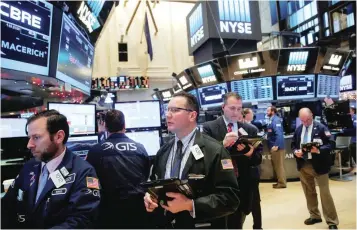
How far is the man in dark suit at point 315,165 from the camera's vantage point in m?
3.60

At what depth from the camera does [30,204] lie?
1.62m

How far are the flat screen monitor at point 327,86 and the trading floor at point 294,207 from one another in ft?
8.42

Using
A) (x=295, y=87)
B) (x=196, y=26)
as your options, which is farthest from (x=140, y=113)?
(x=196, y=26)

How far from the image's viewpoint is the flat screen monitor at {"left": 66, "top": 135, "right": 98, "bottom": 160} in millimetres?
3150

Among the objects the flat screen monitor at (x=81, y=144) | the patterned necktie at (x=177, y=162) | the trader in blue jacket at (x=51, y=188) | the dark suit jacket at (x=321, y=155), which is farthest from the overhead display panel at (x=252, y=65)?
the trader in blue jacket at (x=51, y=188)

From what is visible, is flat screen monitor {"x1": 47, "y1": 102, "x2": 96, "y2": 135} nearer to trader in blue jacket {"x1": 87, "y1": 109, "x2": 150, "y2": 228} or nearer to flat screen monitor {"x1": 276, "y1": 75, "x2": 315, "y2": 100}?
trader in blue jacket {"x1": 87, "y1": 109, "x2": 150, "y2": 228}

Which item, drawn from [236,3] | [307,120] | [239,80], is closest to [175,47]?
[236,3]

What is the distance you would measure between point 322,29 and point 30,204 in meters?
16.3

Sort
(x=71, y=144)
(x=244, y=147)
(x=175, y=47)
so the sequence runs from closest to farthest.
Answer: (x=244, y=147) → (x=71, y=144) → (x=175, y=47)

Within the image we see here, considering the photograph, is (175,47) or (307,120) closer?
(307,120)

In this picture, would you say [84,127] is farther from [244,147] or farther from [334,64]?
[334,64]

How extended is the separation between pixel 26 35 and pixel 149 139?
1.89 m

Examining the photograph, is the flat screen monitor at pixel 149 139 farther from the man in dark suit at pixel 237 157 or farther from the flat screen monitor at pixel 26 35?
the flat screen monitor at pixel 26 35

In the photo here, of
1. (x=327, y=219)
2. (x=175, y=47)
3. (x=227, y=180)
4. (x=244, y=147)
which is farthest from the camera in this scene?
(x=175, y=47)
